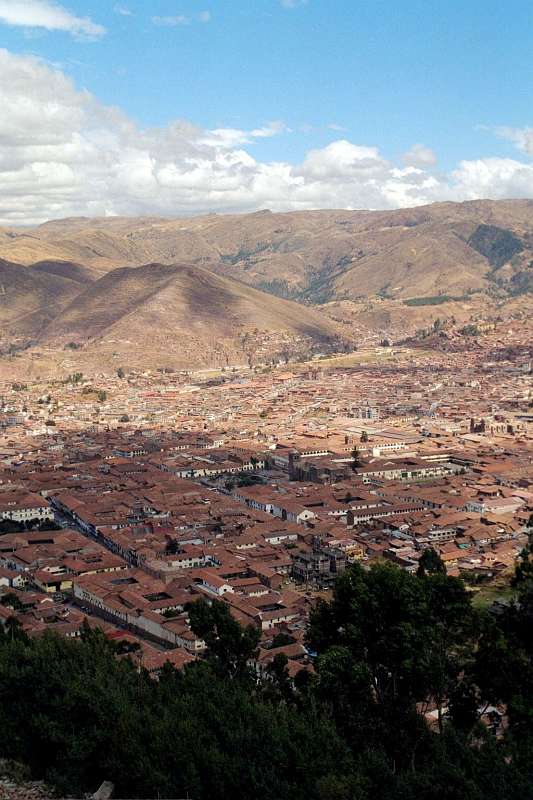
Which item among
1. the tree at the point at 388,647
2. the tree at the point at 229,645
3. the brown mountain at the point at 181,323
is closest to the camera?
the tree at the point at 388,647

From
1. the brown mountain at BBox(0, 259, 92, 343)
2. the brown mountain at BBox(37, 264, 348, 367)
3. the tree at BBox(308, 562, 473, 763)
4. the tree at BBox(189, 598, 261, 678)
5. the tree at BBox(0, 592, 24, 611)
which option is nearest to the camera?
the tree at BBox(308, 562, 473, 763)

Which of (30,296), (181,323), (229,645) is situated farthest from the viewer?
(30,296)

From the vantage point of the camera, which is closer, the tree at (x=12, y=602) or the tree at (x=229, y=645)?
the tree at (x=229, y=645)

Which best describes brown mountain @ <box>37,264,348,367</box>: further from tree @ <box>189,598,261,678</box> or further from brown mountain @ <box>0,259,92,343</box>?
tree @ <box>189,598,261,678</box>

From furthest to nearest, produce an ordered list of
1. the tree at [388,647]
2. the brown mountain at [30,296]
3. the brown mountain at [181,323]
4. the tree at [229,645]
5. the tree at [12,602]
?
the brown mountain at [30,296]
the brown mountain at [181,323]
the tree at [12,602]
the tree at [229,645]
the tree at [388,647]

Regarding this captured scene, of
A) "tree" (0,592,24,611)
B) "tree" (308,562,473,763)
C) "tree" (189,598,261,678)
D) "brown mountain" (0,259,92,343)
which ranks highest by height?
"brown mountain" (0,259,92,343)

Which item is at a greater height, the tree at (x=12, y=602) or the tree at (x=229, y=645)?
the tree at (x=229, y=645)

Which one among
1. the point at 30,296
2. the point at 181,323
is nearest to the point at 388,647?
the point at 181,323

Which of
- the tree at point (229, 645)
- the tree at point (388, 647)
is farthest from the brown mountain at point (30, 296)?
the tree at point (388, 647)

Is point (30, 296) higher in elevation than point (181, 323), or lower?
higher

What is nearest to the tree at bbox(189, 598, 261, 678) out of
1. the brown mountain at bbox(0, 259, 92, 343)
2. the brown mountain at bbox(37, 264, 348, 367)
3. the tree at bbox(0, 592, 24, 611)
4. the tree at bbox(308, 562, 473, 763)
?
the tree at bbox(308, 562, 473, 763)

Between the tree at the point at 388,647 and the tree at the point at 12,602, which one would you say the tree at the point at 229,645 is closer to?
the tree at the point at 388,647

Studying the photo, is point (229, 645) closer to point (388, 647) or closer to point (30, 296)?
point (388, 647)
